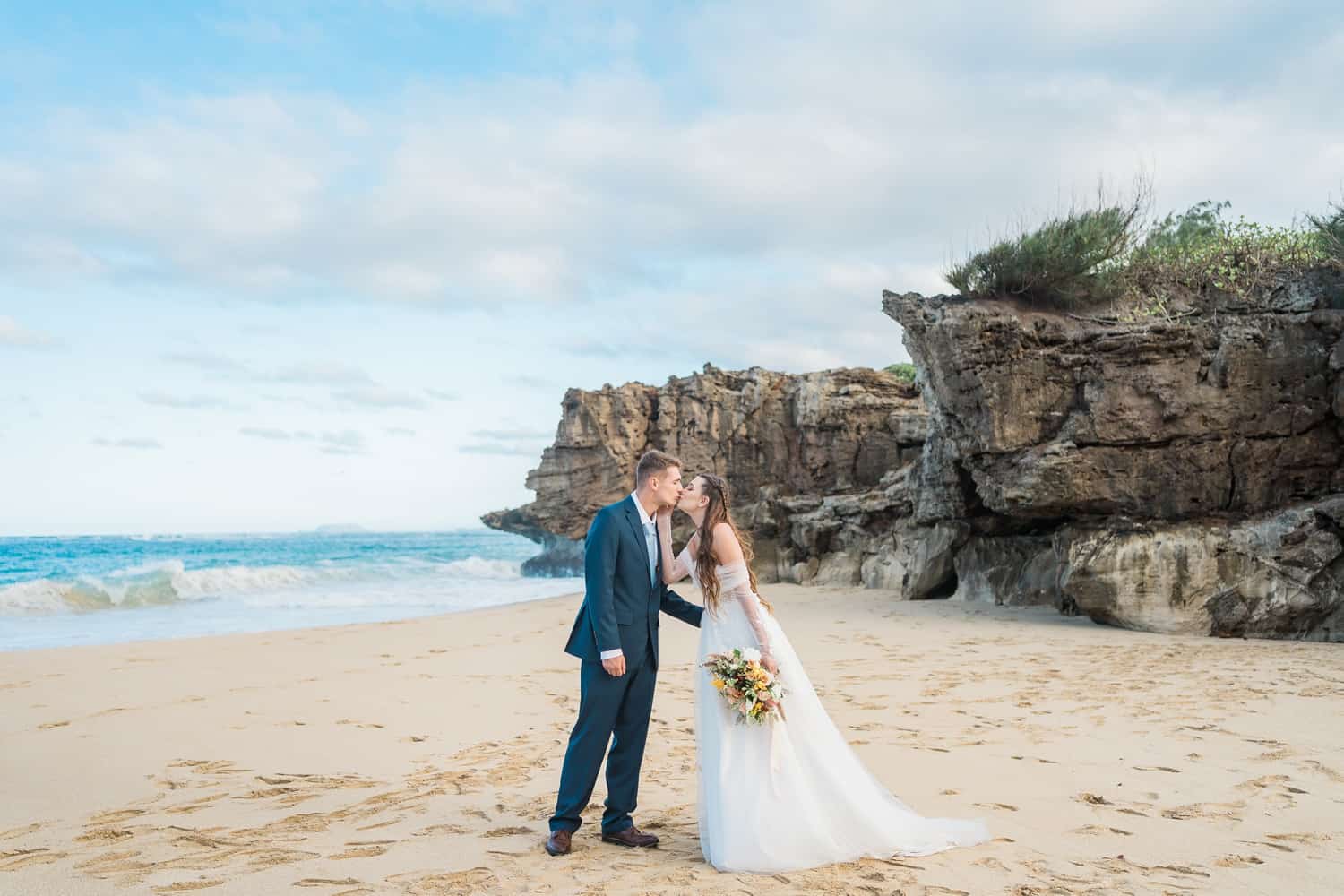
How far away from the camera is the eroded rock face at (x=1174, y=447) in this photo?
37.8 feet

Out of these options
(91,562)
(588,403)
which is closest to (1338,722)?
(588,403)

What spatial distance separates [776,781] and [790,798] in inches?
4.1

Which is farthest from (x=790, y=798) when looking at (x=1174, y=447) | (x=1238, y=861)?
(x=1174, y=447)

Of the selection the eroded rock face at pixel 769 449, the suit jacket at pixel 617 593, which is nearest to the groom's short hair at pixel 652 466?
the suit jacket at pixel 617 593

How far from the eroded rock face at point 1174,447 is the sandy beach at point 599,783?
840 millimetres

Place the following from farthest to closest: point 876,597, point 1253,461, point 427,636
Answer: point 876,597
point 427,636
point 1253,461

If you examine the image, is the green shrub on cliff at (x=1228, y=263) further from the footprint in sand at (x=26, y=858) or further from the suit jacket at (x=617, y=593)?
the footprint in sand at (x=26, y=858)

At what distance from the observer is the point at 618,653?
4.77 metres

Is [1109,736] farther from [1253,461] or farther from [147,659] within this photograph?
[147,659]

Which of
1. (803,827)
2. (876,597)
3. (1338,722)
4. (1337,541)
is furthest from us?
(876,597)

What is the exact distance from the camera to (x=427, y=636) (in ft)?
45.9

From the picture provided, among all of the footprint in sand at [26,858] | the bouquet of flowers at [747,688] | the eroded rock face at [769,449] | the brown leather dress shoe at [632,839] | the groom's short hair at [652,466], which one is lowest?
the footprint in sand at [26,858]

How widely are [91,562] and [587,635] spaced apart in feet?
200

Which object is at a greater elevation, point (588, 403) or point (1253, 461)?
point (588, 403)
